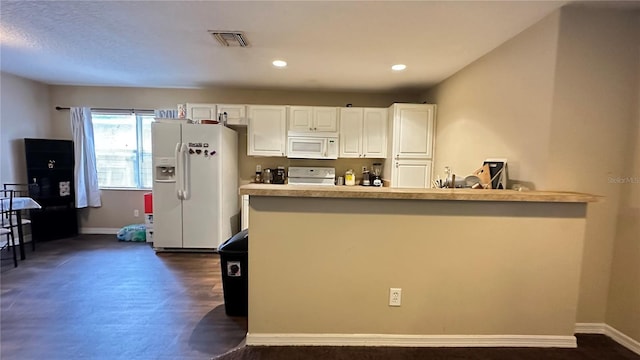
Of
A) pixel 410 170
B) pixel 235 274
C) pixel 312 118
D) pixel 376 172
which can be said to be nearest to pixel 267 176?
pixel 312 118

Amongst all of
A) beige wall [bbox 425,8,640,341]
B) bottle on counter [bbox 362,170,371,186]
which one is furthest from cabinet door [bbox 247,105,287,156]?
beige wall [bbox 425,8,640,341]

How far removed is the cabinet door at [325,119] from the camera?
14.1 ft

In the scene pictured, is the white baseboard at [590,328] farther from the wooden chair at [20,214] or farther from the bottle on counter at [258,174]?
the wooden chair at [20,214]

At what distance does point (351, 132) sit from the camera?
436 centimetres

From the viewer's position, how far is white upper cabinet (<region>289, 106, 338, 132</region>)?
4.29 meters

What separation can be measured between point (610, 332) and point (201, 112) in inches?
197

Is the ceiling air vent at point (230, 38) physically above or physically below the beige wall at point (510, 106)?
above

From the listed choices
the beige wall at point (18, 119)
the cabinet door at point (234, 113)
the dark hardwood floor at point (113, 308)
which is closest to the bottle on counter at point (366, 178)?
the cabinet door at point (234, 113)

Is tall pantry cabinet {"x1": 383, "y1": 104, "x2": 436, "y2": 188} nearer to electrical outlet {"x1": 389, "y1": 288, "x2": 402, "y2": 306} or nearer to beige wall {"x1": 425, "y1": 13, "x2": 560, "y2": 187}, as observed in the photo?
beige wall {"x1": 425, "y1": 13, "x2": 560, "y2": 187}

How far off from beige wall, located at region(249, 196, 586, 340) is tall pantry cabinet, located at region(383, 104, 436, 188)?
2.20m

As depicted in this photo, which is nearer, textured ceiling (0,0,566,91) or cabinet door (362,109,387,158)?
textured ceiling (0,0,566,91)

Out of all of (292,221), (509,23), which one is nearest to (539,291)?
(292,221)

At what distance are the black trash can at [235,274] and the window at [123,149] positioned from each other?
3241 millimetres

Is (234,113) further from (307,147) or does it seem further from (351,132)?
(351,132)
